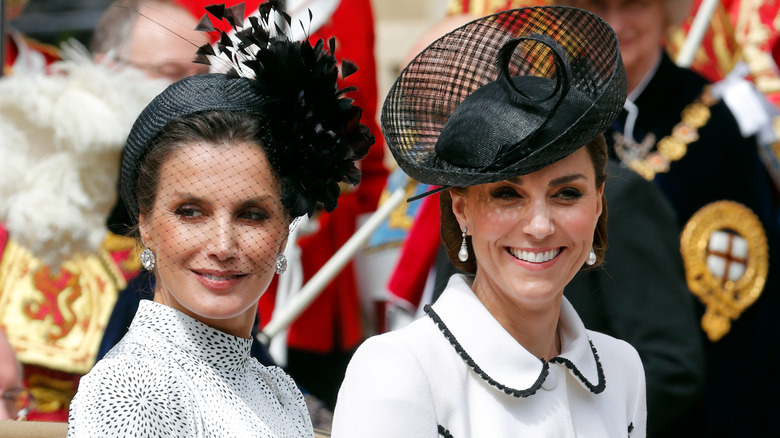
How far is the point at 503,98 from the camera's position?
2.47 m

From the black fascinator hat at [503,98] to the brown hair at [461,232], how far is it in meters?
0.10

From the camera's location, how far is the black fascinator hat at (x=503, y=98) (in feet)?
7.86

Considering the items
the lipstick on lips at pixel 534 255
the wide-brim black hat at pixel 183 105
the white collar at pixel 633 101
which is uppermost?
the wide-brim black hat at pixel 183 105

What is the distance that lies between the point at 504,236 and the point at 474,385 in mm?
307

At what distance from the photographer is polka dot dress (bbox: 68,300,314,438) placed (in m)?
2.33

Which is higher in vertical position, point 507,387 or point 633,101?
point 507,387

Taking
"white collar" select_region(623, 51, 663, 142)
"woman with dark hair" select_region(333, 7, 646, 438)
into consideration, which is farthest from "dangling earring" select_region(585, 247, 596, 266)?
"white collar" select_region(623, 51, 663, 142)

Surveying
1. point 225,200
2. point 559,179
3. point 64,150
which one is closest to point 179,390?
point 225,200

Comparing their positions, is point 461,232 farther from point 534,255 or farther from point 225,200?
point 225,200

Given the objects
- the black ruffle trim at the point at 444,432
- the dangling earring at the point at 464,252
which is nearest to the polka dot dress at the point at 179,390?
the black ruffle trim at the point at 444,432

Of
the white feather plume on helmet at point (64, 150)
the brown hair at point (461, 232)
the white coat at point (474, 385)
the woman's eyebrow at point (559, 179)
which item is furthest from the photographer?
the white feather plume on helmet at point (64, 150)

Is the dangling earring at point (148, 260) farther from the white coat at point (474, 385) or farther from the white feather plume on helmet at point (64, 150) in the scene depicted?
the white feather plume on helmet at point (64, 150)

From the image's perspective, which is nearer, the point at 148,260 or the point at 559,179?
the point at 559,179

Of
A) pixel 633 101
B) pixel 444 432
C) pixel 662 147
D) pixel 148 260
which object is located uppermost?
pixel 148 260
